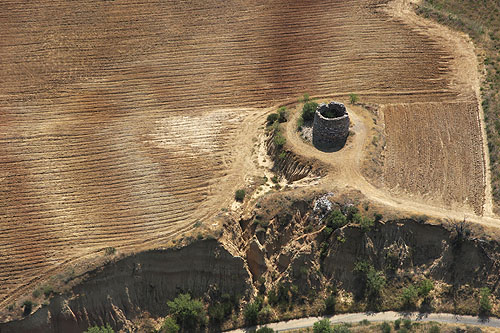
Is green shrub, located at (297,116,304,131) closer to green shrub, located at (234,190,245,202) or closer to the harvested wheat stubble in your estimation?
the harvested wheat stubble

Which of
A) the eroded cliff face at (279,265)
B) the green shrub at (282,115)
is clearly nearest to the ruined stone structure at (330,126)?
the green shrub at (282,115)

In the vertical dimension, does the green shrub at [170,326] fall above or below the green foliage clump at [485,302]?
below

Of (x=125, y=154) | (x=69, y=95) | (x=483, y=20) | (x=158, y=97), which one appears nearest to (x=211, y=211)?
(x=125, y=154)

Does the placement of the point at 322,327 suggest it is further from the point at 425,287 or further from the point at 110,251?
the point at 110,251

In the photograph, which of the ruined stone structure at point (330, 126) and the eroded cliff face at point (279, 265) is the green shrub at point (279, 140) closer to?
the ruined stone structure at point (330, 126)

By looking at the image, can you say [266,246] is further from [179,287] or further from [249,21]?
[249,21]

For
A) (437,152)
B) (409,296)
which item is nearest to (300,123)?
(437,152)
